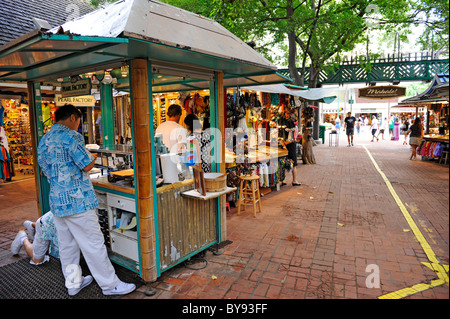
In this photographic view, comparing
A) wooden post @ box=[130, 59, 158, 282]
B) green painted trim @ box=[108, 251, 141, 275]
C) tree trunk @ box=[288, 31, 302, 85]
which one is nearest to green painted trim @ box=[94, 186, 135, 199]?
wooden post @ box=[130, 59, 158, 282]

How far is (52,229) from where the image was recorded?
3.65m

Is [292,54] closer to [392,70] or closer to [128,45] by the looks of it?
[392,70]

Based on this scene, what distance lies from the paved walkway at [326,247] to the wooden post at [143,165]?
35cm

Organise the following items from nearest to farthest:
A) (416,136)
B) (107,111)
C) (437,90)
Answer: (107,111) < (437,90) < (416,136)

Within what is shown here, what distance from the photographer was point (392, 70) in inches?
637

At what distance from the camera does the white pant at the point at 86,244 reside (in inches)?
120

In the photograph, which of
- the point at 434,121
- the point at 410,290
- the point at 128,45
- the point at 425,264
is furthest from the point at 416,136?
the point at 128,45

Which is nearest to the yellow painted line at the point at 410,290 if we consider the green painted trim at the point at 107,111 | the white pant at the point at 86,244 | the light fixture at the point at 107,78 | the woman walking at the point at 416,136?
the white pant at the point at 86,244

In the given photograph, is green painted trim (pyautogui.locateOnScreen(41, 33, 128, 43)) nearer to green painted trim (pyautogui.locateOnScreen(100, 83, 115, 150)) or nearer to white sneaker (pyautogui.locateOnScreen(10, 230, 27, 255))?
green painted trim (pyautogui.locateOnScreen(100, 83, 115, 150))

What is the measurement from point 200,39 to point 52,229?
293cm

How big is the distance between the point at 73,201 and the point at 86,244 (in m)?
0.48

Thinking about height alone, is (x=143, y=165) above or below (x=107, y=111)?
below

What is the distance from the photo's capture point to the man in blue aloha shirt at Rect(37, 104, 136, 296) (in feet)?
9.70

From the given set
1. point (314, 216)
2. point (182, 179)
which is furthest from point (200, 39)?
point (314, 216)
